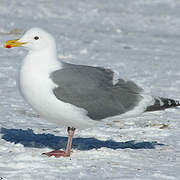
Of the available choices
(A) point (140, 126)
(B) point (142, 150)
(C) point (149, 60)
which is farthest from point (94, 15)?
(B) point (142, 150)

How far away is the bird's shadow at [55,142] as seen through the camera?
6664 mm

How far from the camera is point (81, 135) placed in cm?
725

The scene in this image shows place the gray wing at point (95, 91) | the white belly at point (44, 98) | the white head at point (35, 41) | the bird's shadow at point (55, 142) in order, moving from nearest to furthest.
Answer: the white belly at point (44, 98), the gray wing at point (95, 91), the white head at point (35, 41), the bird's shadow at point (55, 142)

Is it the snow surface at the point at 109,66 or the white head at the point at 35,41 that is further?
the white head at the point at 35,41

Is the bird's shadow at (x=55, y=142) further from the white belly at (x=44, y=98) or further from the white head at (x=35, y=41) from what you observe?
the white head at (x=35, y=41)

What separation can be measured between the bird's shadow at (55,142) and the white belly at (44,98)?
2.31ft

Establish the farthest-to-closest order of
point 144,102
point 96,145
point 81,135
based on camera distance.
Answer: point 81,135 < point 96,145 < point 144,102

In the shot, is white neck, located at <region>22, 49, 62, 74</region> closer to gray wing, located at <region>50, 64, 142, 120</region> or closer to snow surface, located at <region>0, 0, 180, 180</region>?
gray wing, located at <region>50, 64, 142, 120</region>

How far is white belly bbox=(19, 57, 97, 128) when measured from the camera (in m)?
5.83

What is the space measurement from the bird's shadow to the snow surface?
1 centimetres

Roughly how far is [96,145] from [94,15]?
12.1 metres

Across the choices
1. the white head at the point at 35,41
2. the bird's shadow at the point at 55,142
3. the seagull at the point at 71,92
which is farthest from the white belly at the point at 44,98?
the bird's shadow at the point at 55,142

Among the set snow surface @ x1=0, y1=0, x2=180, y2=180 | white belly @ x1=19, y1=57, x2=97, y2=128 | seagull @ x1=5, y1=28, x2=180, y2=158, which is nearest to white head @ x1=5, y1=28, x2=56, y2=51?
seagull @ x1=5, y1=28, x2=180, y2=158

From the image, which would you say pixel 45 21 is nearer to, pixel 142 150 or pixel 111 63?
pixel 111 63
